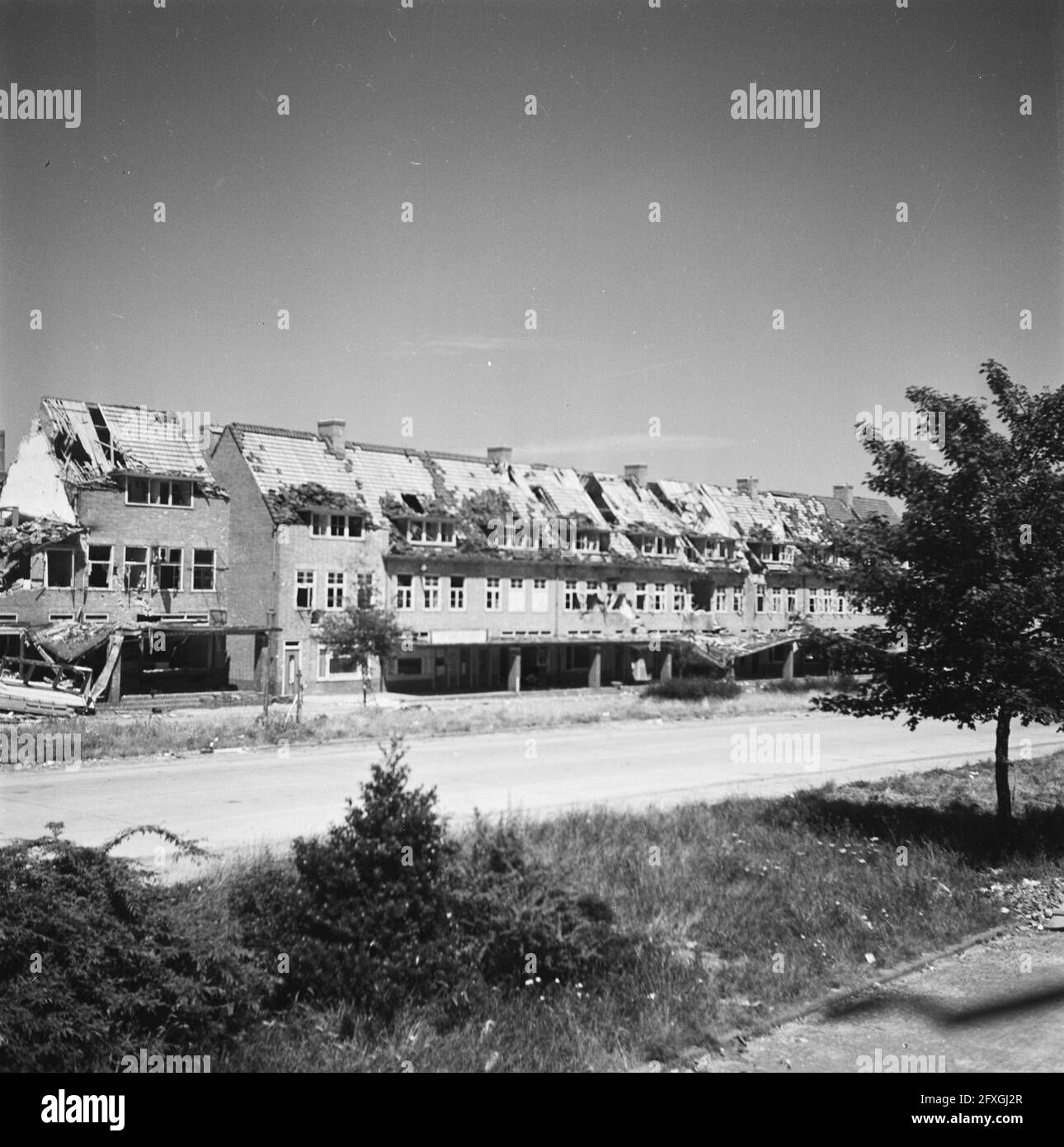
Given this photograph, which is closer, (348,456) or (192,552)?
(192,552)

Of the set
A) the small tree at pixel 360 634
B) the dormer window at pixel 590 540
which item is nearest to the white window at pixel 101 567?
the small tree at pixel 360 634

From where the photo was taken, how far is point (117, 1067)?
755 centimetres

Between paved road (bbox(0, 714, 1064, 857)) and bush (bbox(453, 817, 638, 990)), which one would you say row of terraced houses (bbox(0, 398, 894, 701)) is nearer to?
paved road (bbox(0, 714, 1064, 857))

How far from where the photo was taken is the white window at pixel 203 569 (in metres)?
42.1

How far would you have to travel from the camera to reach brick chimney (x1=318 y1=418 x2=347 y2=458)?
48062 millimetres

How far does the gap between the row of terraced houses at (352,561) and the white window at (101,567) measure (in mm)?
75

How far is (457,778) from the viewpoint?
861 inches

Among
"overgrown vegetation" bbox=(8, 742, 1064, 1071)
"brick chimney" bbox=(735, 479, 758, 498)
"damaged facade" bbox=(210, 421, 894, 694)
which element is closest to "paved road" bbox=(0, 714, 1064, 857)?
"overgrown vegetation" bbox=(8, 742, 1064, 1071)

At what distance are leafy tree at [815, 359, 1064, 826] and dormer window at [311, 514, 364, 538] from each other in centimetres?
3006

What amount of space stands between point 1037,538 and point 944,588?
4.53 ft

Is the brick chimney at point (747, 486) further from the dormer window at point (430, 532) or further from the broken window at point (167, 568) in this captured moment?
the broken window at point (167, 568)
